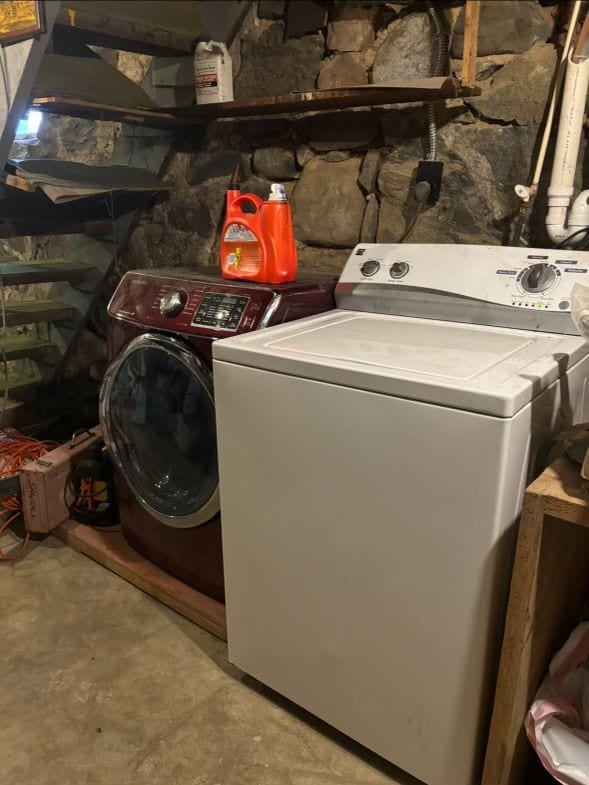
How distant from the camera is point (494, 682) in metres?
1.12

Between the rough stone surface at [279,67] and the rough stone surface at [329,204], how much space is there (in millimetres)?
254

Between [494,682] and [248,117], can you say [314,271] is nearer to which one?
[248,117]

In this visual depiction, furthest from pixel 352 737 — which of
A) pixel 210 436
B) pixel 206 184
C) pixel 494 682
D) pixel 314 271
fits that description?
pixel 206 184

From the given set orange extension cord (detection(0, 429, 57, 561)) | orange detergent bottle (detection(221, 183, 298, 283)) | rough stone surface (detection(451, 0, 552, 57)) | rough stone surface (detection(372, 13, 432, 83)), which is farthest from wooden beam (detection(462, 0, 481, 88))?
orange extension cord (detection(0, 429, 57, 561))

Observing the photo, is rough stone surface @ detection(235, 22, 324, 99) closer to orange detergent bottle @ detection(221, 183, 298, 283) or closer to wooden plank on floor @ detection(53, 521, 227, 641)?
orange detergent bottle @ detection(221, 183, 298, 283)

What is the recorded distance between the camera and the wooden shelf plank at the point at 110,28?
587mm

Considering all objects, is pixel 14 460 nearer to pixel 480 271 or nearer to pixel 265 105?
pixel 265 105

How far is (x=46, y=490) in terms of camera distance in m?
2.04

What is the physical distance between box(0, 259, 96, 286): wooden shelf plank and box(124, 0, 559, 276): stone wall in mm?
480

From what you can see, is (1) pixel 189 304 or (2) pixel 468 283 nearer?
(2) pixel 468 283

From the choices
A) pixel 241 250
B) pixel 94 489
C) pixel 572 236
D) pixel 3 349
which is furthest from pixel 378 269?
pixel 3 349

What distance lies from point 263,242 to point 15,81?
70cm

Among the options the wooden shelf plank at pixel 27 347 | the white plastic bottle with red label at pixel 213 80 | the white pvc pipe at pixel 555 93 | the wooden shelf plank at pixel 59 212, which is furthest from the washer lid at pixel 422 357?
the wooden shelf plank at pixel 27 347

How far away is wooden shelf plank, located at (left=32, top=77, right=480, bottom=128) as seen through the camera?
5.12 feet
